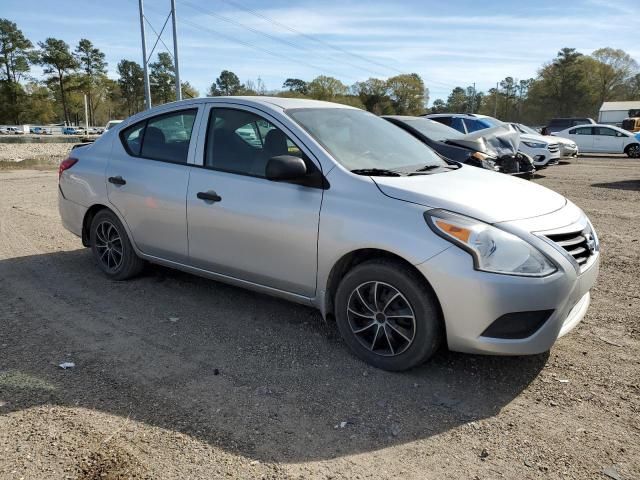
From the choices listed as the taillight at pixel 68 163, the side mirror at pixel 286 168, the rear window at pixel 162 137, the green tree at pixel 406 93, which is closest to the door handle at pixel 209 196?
the rear window at pixel 162 137

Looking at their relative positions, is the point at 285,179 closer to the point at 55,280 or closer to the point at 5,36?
the point at 55,280

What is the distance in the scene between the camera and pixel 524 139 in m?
16.5

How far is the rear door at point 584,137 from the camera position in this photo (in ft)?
84.5

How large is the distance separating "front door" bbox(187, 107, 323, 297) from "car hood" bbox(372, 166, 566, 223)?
61 centimetres

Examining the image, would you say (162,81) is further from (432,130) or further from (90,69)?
(432,130)

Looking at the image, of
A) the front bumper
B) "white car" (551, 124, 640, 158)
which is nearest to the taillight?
the front bumper

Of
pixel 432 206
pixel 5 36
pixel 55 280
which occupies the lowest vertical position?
pixel 55 280

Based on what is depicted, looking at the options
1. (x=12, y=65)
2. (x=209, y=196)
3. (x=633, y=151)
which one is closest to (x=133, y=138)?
(x=209, y=196)

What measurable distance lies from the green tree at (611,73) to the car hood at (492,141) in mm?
89961

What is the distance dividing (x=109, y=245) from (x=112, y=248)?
5 centimetres

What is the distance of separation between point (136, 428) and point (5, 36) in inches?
3807

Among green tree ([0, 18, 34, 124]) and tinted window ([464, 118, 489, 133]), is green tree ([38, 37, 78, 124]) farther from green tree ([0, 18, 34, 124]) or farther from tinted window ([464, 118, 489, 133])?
tinted window ([464, 118, 489, 133])

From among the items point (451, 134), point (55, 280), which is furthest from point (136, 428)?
point (451, 134)

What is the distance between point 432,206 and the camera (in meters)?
3.23
